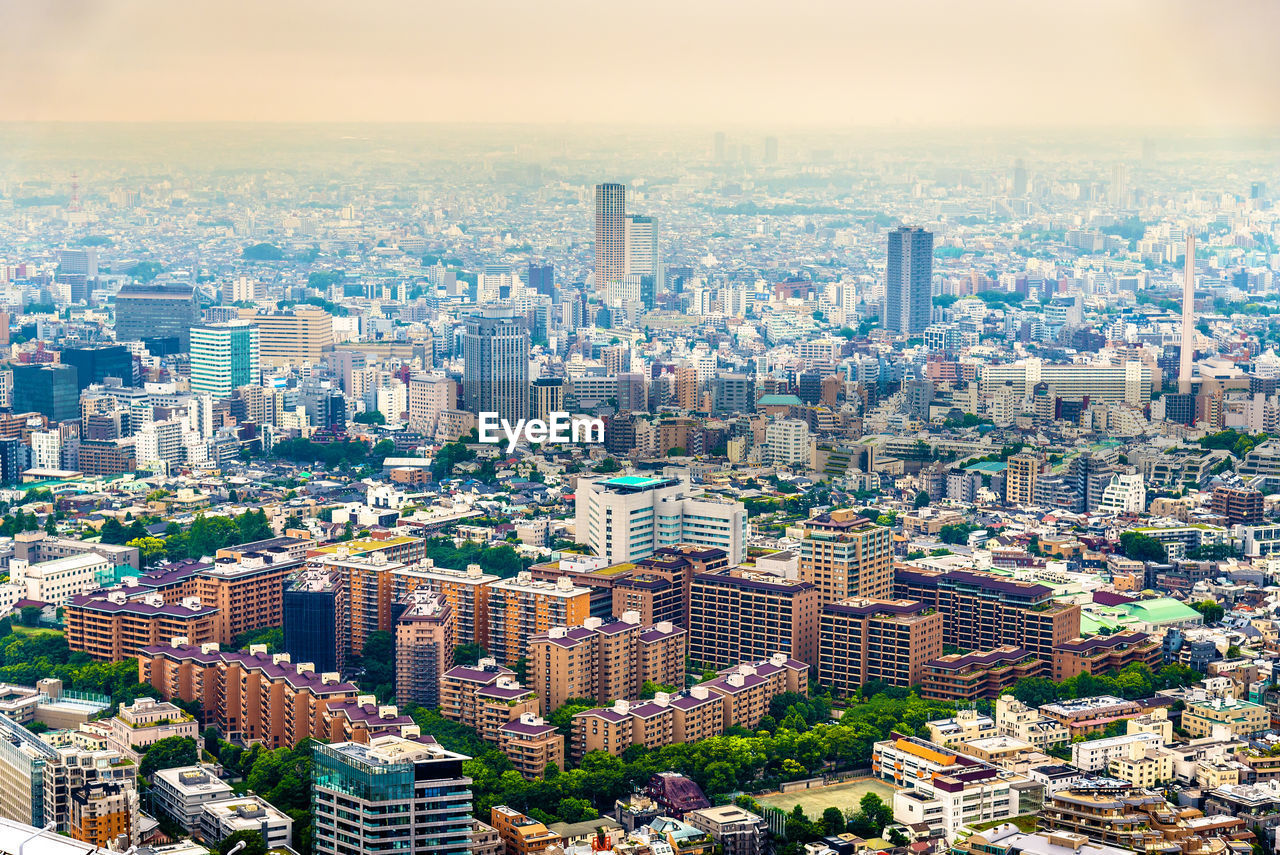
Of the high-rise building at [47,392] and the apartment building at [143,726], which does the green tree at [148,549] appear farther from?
the high-rise building at [47,392]

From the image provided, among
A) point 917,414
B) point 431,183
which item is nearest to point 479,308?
point 431,183

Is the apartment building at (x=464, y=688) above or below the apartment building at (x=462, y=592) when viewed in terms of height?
below

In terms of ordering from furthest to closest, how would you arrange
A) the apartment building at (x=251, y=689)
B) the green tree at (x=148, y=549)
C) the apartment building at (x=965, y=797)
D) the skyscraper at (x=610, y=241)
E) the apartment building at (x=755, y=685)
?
the skyscraper at (x=610, y=241) < the green tree at (x=148, y=549) < the apartment building at (x=755, y=685) < the apartment building at (x=251, y=689) < the apartment building at (x=965, y=797)

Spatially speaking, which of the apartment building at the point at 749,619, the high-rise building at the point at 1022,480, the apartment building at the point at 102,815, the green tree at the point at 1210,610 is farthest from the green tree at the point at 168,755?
the high-rise building at the point at 1022,480

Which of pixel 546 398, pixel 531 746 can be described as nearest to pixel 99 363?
pixel 546 398

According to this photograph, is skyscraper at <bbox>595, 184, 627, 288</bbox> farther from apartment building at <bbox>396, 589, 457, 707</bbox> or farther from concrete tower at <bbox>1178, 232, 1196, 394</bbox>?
apartment building at <bbox>396, 589, 457, 707</bbox>

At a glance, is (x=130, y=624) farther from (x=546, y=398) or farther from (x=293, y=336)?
(x=293, y=336)

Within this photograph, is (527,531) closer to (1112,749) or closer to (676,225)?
(1112,749)

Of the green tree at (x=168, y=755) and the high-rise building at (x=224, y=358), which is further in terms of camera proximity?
the high-rise building at (x=224, y=358)
